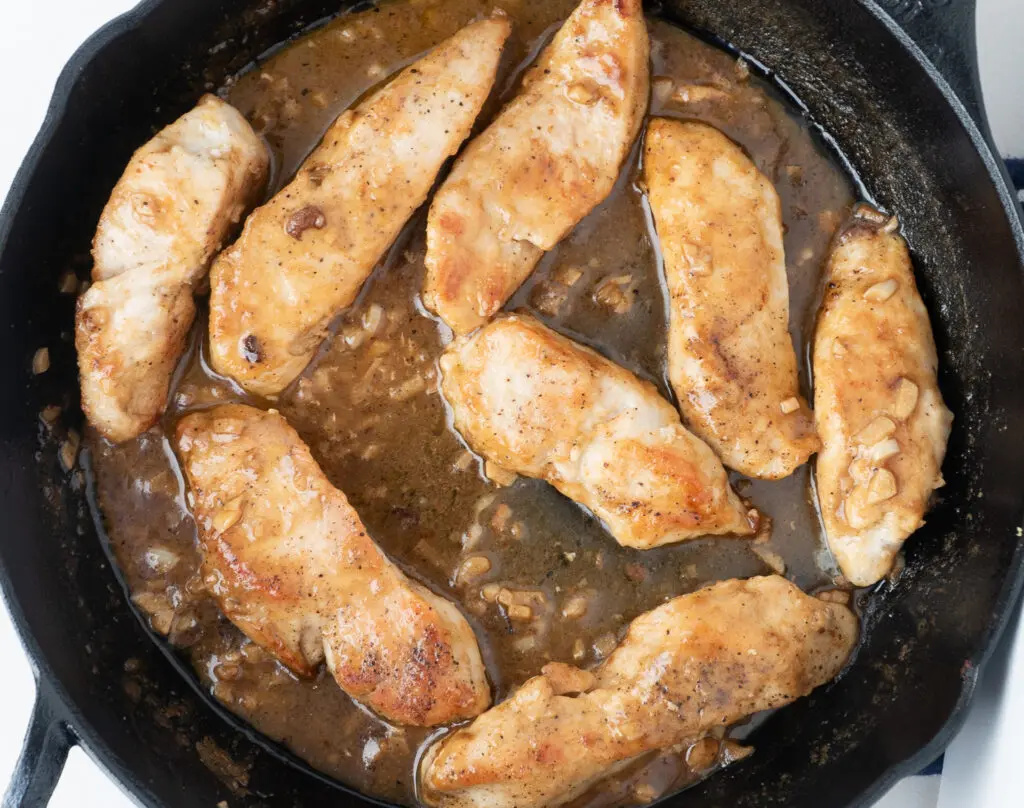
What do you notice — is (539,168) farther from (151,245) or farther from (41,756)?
(41,756)

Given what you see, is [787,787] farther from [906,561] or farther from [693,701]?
[906,561]

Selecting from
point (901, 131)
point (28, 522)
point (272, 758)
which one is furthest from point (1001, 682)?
point (28, 522)

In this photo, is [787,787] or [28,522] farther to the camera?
[787,787]

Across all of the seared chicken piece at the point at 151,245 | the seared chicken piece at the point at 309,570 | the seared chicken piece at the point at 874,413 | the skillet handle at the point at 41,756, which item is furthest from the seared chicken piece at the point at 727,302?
the skillet handle at the point at 41,756

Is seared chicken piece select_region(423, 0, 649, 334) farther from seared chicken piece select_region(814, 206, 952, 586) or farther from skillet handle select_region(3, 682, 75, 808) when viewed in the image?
skillet handle select_region(3, 682, 75, 808)

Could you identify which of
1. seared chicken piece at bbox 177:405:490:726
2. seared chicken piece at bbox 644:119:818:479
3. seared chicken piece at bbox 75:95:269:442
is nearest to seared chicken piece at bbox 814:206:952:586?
seared chicken piece at bbox 644:119:818:479

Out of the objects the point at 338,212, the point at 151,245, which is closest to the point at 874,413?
the point at 338,212
